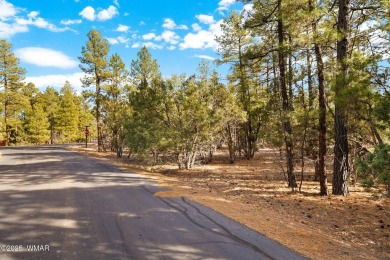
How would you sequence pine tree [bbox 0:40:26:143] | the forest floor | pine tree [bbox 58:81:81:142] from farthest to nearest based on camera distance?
pine tree [bbox 58:81:81:142] < pine tree [bbox 0:40:26:143] < the forest floor

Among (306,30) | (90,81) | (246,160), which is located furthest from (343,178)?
(90,81)

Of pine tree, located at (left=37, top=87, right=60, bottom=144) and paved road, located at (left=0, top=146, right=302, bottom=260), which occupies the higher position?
pine tree, located at (left=37, top=87, right=60, bottom=144)

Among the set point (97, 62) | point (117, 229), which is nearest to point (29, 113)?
point (97, 62)

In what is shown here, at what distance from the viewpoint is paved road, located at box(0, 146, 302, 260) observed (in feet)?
15.5

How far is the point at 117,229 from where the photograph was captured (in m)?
5.78

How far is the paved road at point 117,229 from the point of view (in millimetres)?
4715

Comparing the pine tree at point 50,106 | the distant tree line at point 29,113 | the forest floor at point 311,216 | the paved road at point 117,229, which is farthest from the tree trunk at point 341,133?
the pine tree at point 50,106

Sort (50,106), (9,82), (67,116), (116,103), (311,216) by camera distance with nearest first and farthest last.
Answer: (311,216) < (116,103) < (9,82) < (67,116) < (50,106)

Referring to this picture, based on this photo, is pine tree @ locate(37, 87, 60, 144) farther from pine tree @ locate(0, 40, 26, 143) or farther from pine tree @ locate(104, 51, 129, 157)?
pine tree @ locate(104, 51, 129, 157)

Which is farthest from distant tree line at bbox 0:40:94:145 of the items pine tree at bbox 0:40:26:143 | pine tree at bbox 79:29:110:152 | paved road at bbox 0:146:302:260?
paved road at bbox 0:146:302:260

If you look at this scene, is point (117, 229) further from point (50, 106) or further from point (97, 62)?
point (50, 106)

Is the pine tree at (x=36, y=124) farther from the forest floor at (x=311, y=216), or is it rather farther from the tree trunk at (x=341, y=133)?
the tree trunk at (x=341, y=133)

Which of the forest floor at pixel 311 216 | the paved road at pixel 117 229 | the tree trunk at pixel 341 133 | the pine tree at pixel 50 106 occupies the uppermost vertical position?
the pine tree at pixel 50 106

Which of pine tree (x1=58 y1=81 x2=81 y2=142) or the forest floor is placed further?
pine tree (x1=58 y1=81 x2=81 y2=142)
